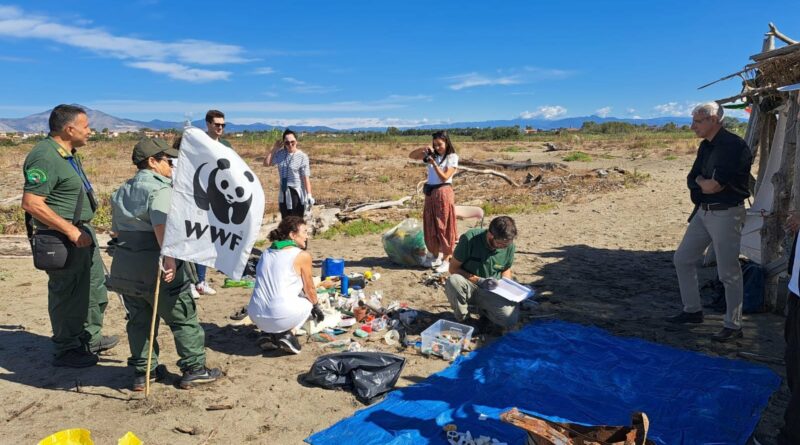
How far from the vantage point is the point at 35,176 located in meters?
3.55

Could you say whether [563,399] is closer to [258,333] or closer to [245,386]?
[245,386]

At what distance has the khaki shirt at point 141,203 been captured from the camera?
11.0ft

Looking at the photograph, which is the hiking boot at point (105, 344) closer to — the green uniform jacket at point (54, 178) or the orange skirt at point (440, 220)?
the green uniform jacket at point (54, 178)

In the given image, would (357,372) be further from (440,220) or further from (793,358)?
(440,220)

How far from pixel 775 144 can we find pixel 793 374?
393cm

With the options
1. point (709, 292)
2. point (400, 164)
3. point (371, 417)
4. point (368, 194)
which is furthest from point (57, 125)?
point (400, 164)

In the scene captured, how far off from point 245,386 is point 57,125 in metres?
2.33

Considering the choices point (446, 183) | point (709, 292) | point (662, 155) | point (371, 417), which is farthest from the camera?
point (662, 155)

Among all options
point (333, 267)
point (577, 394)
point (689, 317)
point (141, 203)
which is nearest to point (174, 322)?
point (141, 203)

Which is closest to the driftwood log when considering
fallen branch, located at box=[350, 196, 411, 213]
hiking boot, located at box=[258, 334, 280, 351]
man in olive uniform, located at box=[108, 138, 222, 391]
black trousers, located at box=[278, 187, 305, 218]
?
fallen branch, located at box=[350, 196, 411, 213]

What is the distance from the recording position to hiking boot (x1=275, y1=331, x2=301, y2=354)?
Answer: 166 inches

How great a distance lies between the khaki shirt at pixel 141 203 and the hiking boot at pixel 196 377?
1117 millimetres

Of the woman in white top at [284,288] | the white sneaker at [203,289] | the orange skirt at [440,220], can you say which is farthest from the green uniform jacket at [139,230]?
the orange skirt at [440,220]

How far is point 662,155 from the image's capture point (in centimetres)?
2219
